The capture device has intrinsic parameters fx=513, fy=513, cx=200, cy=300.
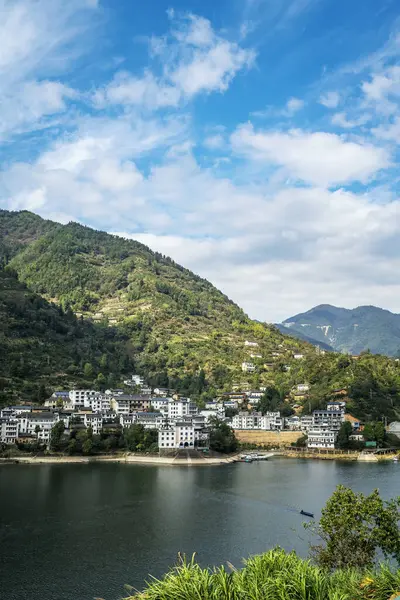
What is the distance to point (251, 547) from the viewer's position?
78.0ft

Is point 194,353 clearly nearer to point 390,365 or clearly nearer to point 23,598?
point 390,365

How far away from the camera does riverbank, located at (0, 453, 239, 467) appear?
49625mm

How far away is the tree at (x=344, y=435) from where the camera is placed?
59.3m

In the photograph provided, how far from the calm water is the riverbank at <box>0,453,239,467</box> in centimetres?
254

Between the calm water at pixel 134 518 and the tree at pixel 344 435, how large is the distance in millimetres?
11699

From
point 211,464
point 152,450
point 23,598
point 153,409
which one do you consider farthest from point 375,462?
point 23,598

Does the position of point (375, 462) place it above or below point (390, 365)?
below

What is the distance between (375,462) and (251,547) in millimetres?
34124

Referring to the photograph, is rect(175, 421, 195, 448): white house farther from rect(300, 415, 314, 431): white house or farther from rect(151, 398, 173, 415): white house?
rect(300, 415, 314, 431): white house

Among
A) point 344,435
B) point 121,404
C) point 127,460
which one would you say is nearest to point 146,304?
point 121,404

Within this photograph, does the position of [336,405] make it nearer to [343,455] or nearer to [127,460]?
[343,455]

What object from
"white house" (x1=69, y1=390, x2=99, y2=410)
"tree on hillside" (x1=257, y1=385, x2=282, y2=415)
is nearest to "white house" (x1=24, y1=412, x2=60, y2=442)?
"white house" (x1=69, y1=390, x2=99, y2=410)

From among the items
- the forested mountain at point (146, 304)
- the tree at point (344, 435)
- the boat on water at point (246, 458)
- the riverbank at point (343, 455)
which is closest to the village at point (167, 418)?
the tree at point (344, 435)

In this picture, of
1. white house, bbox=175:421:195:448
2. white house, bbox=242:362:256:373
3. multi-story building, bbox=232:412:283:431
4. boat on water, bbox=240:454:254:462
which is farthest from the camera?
white house, bbox=242:362:256:373
